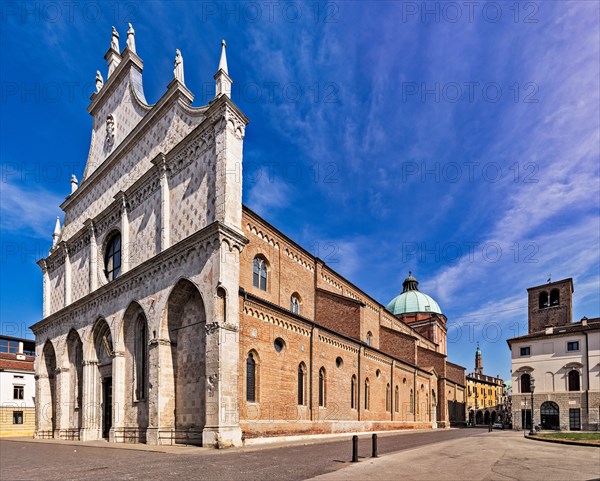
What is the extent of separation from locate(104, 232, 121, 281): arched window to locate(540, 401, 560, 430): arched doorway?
37662mm

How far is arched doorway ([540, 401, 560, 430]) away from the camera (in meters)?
37.5

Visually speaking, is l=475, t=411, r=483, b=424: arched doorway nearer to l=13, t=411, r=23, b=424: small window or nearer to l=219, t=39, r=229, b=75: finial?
l=13, t=411, r=23, b=424: small window

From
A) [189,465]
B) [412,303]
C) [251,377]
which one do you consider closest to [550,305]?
[412,303]

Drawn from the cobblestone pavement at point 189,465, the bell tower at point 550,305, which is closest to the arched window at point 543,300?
the bell tower at point 550,305

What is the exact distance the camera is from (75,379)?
27.6 metres

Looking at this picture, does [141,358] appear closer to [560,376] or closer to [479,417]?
[560,376]

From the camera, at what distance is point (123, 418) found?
20.3m

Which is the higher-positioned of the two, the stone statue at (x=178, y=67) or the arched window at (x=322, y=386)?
the stone statue at (x=178, y=67)

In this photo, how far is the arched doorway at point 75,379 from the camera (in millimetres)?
25833

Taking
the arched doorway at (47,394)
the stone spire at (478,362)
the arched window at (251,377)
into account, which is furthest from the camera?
the stone spire at (478,362)

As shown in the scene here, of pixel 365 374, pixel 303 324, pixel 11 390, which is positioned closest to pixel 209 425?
pixel 303 324

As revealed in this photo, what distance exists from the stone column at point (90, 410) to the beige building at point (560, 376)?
31.0m

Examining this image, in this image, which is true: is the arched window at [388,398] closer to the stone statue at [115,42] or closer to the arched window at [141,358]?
the arched window at [141,358]

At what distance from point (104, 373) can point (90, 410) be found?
1973 millimetres
